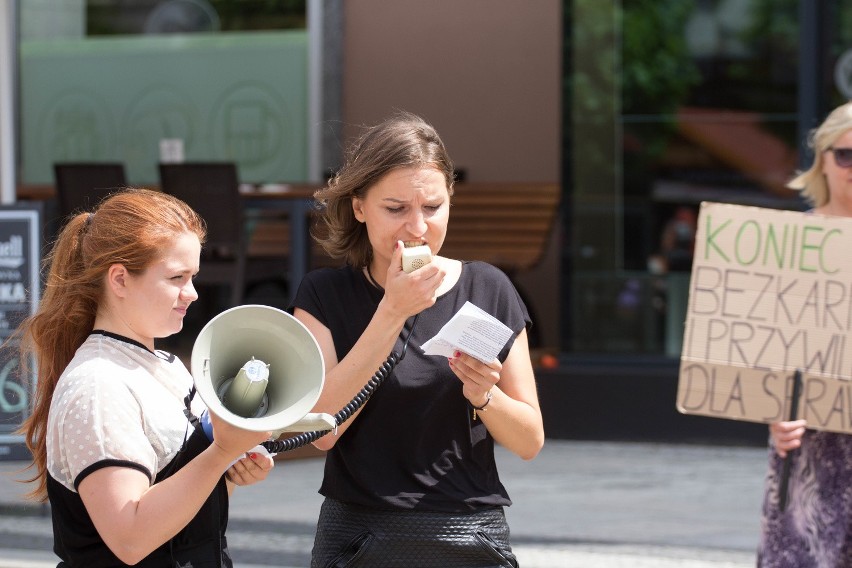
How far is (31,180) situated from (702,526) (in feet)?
24.3

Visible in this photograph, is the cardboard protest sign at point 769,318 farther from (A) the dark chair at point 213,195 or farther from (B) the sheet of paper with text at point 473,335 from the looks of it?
(A) the dark chair at point 213,195

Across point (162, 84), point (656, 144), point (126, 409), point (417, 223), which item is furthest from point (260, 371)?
point (162, 84)

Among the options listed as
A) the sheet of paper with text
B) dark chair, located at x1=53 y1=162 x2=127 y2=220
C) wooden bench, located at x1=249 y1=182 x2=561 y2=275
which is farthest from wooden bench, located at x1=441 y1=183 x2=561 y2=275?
the sheet of paper with text

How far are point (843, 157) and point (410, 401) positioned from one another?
1.73 metres

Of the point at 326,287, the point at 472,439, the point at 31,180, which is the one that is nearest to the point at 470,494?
the point at 472,439

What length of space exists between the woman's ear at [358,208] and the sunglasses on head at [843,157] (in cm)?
164

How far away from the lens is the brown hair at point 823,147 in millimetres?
4156

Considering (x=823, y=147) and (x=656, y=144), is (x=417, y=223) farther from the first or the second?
(x=656, y=144)

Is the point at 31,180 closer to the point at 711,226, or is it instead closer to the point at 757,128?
the point at 757,128

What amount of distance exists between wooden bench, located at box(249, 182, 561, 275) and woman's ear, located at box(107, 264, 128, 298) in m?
7.63

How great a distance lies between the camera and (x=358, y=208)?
3127mm

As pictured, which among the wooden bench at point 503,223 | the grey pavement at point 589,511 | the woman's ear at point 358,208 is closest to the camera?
the woman's ear at point 358,208

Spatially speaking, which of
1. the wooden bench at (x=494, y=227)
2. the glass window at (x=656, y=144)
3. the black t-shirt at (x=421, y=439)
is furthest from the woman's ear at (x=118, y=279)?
the wooden bench at (x=494, y=227)

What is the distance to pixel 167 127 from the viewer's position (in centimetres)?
1220
